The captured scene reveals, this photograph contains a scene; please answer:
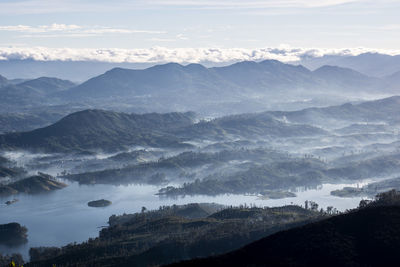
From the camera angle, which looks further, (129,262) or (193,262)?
(129,262)

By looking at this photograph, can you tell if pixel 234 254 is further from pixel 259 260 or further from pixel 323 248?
pixel 323 248

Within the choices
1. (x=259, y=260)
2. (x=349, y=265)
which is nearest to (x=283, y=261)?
(x=259, y=260)

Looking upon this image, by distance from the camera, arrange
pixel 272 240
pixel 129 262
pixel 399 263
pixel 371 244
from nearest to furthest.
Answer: pixel 399 263
pixel 371 244
pixel 272 240
pixel 129 262

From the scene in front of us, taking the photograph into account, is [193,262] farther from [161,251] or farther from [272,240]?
[161,251]

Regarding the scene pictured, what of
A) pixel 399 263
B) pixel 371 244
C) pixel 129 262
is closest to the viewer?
pixel 399 263

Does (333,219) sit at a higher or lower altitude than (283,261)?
higher

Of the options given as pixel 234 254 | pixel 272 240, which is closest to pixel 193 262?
pixel 234 254
